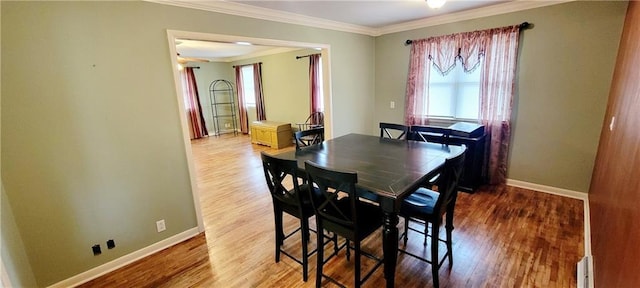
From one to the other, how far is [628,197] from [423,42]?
335 cm

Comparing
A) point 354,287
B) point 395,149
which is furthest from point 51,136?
point 395,149

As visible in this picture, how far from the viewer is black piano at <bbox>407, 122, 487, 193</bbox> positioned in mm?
3488

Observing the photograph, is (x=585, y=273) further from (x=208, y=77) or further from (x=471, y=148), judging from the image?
(x=208, y=77)

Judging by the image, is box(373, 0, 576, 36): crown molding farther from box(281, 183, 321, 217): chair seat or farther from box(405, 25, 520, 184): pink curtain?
box(281, 183, 321, 217): chair seat

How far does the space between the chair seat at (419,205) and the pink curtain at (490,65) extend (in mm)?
2128

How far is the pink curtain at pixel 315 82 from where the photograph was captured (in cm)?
608

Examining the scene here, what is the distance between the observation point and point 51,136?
6.53 feet

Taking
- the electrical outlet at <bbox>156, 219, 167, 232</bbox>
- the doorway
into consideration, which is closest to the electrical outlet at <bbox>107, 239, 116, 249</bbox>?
the electrical outlet at <bbox>156, 219, 167, 232</bbox>

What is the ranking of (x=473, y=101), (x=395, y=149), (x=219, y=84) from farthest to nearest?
1. (x=219, y=84)
2. (x=473, y=101)
3. (x=395, y=149)

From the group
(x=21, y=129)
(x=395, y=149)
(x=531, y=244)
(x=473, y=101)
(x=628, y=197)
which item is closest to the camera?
(x=628, y=197)

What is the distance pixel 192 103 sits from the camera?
8.06 meters

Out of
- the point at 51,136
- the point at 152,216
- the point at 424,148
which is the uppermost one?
the point at 51,136

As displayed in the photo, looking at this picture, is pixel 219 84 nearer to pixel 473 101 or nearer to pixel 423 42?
pixel 423 42

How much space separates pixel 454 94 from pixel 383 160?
2477 mm
